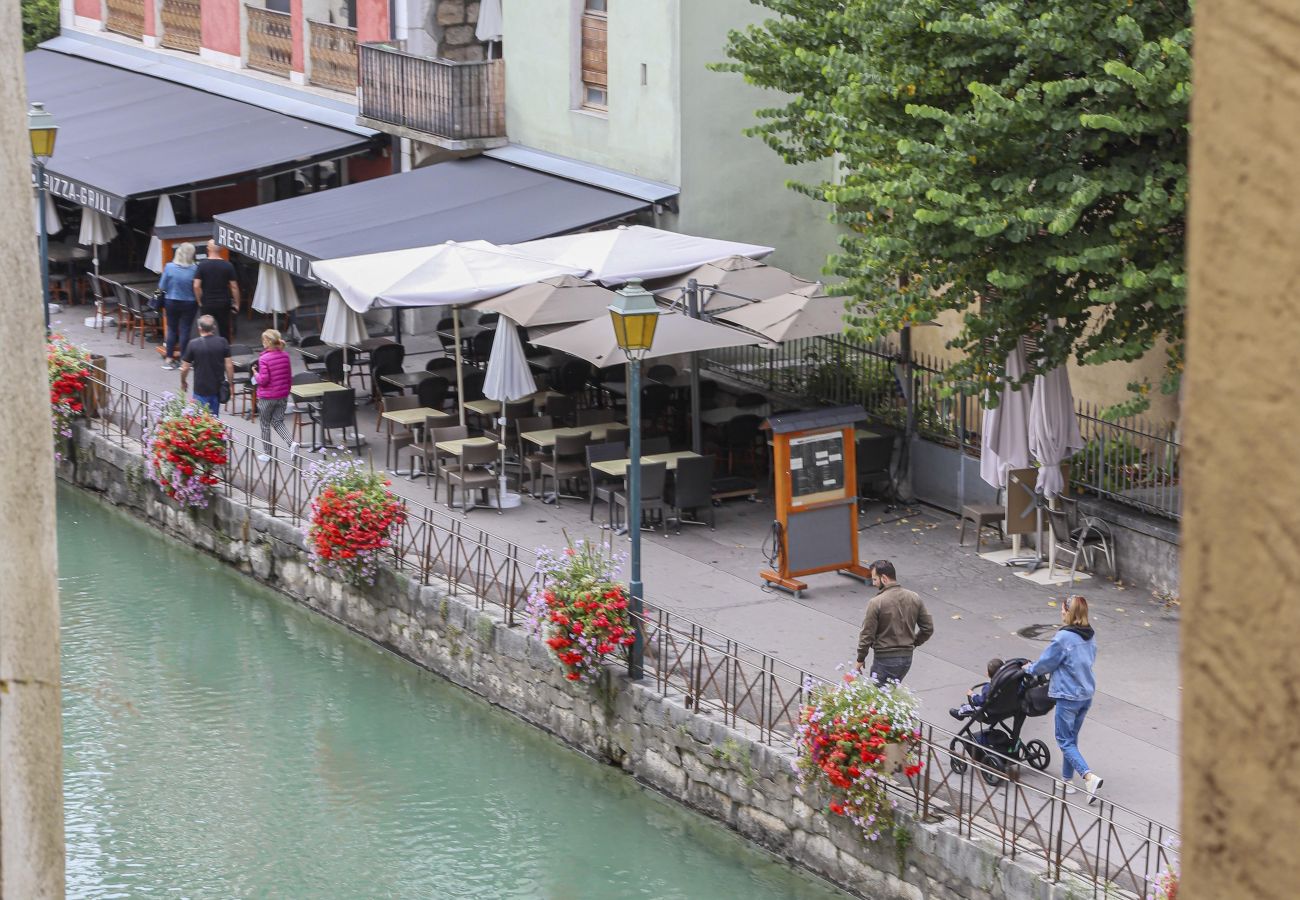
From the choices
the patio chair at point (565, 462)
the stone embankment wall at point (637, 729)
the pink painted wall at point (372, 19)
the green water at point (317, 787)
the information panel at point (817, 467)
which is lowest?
the green water at point (317, 787)

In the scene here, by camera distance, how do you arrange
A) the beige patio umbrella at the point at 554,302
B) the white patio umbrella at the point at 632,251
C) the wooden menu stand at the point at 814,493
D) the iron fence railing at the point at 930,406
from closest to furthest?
the wooden menu stand at the point at 814,493
the iron fence railing at the point at 930,406
the beige patio umbrella at the point at 554,302
the white patio umbrella at the point at 632,251

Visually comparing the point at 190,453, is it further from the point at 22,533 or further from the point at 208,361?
the point at 22,533

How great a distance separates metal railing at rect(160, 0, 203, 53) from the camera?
105 ft

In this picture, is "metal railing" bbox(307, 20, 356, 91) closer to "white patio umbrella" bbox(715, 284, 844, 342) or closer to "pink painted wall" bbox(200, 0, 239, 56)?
"pink painted wall" bbox(200, 0, 239, 56)

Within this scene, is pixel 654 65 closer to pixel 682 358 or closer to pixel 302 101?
pixel 682 358

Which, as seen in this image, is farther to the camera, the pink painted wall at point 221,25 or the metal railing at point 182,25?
the metal railing at point 182,25

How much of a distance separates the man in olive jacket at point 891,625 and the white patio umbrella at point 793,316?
4999 mm

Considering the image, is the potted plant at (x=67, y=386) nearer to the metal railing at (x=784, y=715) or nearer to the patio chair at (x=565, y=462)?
the metal railing at (x=784, y=715)

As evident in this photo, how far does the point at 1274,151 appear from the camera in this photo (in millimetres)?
1054

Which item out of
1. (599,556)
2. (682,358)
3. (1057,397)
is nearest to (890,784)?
(599,556)

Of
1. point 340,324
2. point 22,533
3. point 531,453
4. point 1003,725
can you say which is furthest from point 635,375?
point 22,533

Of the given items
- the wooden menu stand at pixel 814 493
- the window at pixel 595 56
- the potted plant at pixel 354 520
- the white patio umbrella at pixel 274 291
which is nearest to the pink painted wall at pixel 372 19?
the window at pixel 595 56

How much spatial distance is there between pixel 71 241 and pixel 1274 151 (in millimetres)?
31330

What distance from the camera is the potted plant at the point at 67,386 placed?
810 inches
